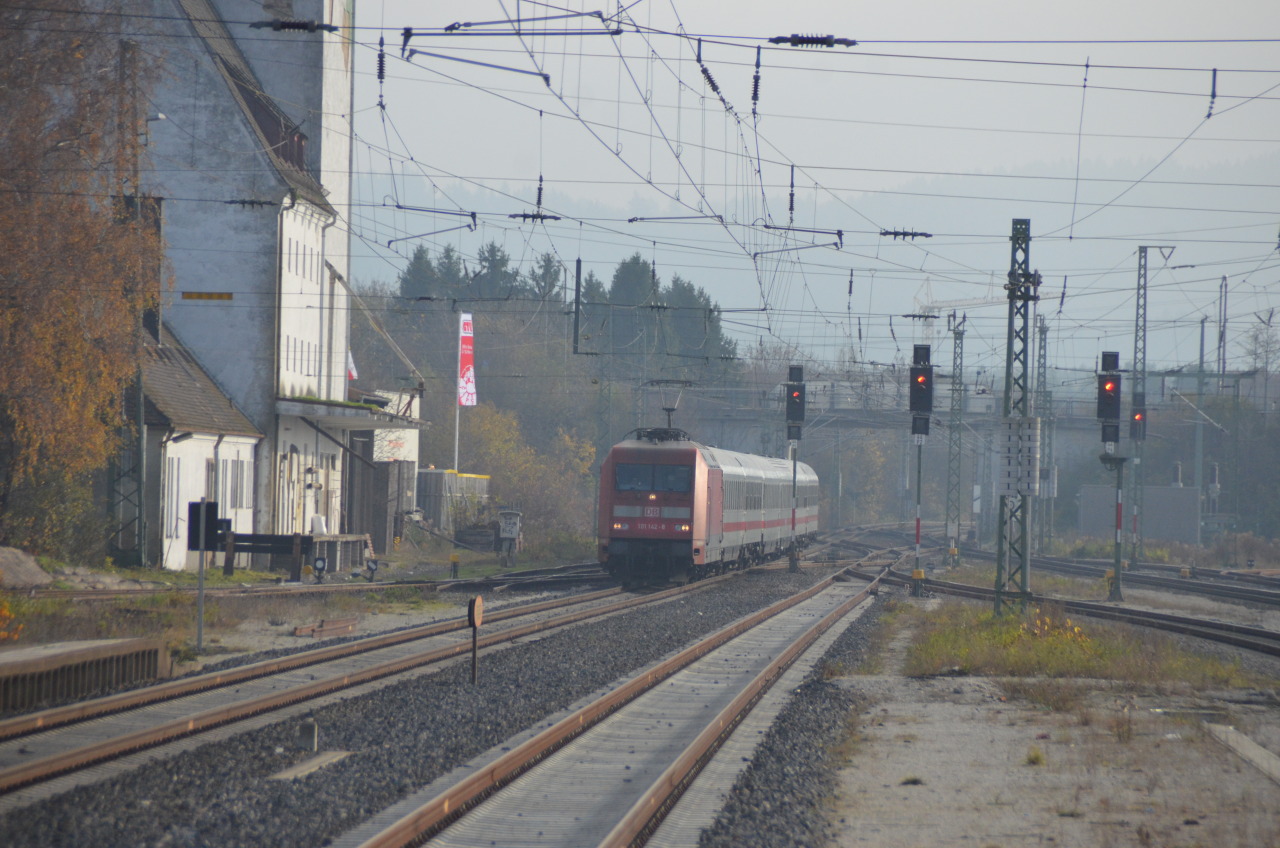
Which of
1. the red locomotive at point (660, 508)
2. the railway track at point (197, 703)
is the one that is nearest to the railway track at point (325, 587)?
the red locomotive at point (660, 508)

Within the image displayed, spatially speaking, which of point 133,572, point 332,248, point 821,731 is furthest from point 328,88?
point 821,731

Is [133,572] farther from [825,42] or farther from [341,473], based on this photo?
[825,42]

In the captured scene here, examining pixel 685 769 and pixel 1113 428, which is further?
pixel 1113 428

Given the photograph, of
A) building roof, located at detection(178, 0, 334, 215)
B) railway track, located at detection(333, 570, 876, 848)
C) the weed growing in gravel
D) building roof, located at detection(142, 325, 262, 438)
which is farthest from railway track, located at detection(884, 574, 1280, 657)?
building roof, located at detection(178, 0, 334, 215)

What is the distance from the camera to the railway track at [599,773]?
24.5 feet

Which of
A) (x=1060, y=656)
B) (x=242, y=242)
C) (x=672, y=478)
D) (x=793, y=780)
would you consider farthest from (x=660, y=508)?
(x=793, y=780)

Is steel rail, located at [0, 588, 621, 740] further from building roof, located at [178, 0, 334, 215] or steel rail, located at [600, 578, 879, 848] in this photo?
building roof, located at [178, 0, 334, 215]

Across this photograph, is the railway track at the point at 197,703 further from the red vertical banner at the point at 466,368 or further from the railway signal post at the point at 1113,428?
the red vertical banner at the point at 466,368

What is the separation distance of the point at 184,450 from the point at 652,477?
11293 millimetres

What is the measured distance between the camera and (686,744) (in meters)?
10.5

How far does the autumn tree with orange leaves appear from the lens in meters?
20.6

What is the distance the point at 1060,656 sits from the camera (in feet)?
53.4

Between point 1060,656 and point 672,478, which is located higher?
point 672,478

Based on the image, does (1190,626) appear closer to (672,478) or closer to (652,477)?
(672,478)
